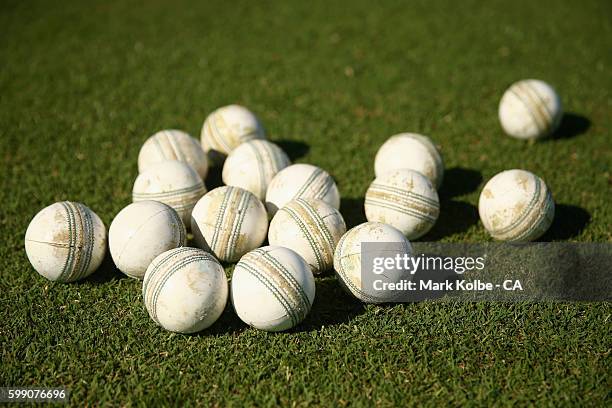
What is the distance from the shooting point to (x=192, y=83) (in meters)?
11.0

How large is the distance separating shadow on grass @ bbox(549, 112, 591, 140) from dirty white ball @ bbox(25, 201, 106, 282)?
6.80m

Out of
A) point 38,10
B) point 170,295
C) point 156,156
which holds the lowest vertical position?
point 170,295

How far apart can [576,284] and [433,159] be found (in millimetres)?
2228

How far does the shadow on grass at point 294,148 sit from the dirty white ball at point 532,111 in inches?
120

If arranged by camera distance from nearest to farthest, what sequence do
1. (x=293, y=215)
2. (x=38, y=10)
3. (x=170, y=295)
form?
(x=170, y=295), (x=293, y=215), (x=38, y=10)

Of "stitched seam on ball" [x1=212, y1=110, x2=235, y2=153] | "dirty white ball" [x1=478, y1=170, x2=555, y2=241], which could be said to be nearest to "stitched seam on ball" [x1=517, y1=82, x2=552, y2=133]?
"dirty white ball" [x1=478, y1=170, x2=555, y2=241]

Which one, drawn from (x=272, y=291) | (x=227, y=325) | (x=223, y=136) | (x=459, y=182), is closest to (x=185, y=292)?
(x=227, y=325)

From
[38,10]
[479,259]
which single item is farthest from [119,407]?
[38,10]

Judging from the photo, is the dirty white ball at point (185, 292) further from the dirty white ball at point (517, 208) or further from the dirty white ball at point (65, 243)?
the dirty white ball at point (517, 208)

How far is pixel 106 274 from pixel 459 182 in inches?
184

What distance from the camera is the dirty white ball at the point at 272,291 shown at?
5383 mm

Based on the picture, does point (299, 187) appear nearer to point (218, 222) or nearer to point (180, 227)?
point (218, 222)

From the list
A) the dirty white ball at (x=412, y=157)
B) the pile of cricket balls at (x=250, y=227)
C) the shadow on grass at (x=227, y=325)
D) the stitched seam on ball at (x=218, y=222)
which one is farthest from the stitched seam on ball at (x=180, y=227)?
the dirty white ball at (x=412, y=157)

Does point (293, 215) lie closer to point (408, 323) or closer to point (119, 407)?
point (408, 323)
